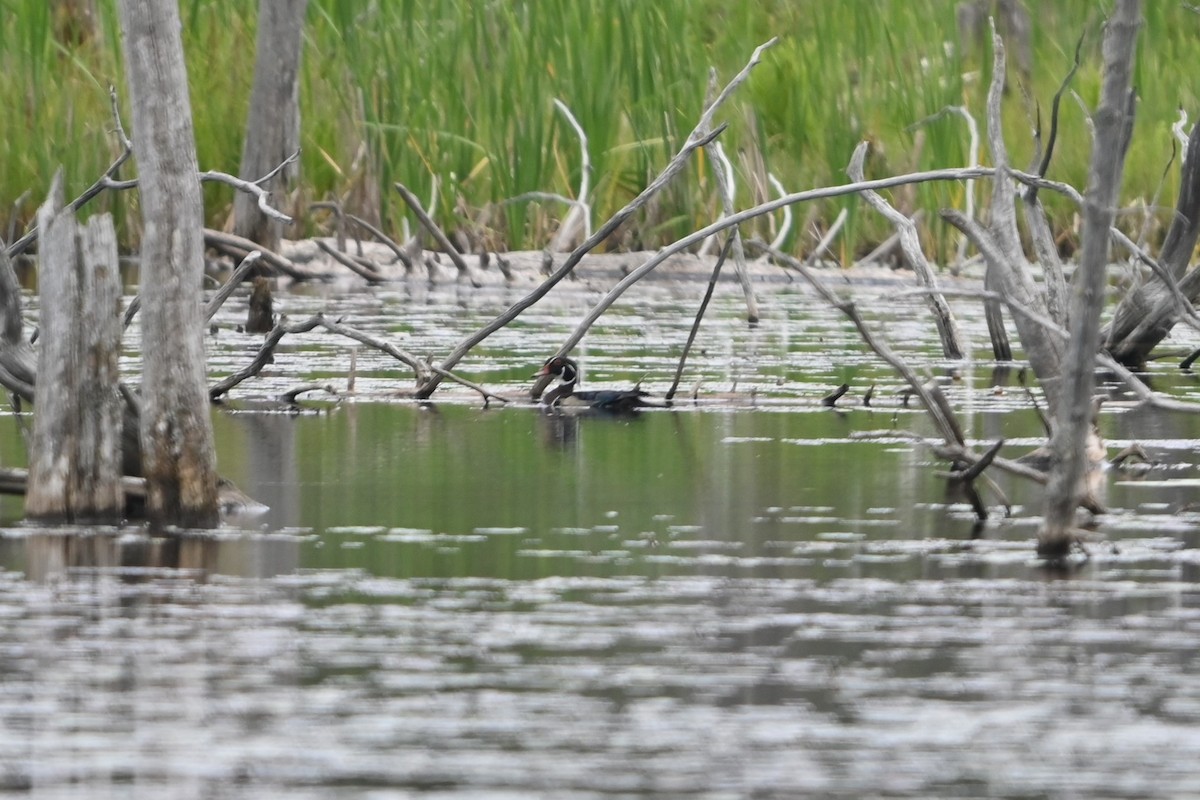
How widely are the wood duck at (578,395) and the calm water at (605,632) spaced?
2.93 feet

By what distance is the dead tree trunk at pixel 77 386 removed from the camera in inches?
235

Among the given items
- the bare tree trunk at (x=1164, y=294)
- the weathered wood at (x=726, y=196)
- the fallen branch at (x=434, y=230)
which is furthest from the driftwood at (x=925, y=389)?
the fallen branch at (x=434, y=230)

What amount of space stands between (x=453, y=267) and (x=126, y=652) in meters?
11.2

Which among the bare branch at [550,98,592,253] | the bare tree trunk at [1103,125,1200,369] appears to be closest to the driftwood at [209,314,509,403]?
the bare tree trunk at [1103,125,1200,369]

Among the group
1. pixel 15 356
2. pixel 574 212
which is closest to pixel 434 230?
pixel 574 212

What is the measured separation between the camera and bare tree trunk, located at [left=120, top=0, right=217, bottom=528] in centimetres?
592

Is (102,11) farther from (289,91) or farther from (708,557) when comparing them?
(708,557)

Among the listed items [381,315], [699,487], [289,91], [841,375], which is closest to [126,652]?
[699,487]

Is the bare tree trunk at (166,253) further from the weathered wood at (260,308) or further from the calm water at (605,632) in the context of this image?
the weathered wood at (260,308)

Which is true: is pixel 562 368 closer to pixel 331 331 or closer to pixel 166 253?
A: pixel 331 331

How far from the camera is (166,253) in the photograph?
5.93m

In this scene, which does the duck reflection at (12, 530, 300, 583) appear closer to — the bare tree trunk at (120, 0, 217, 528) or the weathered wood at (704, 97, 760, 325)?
the bare tree trunk at (120, 0, 217, 528)

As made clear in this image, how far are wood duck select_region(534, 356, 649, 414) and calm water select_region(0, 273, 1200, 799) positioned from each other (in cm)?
89

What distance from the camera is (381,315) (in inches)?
498
